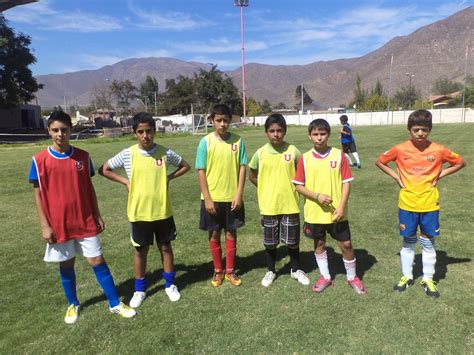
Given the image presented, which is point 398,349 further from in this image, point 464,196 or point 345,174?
point 464,196

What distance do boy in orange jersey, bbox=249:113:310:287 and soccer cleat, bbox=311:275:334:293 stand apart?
0.46 feet

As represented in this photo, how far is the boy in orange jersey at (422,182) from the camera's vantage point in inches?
149

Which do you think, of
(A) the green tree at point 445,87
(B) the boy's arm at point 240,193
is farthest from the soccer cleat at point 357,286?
(A) the green tree at point 445,87

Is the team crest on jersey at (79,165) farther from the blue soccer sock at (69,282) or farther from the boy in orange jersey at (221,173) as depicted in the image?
the boy in orange jersey at (221,173)

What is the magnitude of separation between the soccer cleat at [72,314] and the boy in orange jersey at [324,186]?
2353 mm

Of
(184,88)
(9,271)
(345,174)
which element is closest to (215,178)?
(345,174)

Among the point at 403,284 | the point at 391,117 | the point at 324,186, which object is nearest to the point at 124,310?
the point at 324,186

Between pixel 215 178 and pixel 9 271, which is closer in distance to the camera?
pixel 215 178

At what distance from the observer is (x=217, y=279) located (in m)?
4.26

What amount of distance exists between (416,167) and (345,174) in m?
0.70

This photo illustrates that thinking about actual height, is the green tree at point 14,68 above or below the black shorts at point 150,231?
above

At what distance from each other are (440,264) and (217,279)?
2638mm

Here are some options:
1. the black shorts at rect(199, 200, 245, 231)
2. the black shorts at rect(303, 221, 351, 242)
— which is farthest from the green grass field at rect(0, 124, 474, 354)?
the black shorts at rect(199, 200, 245, 231)

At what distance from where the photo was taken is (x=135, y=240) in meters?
3.83
